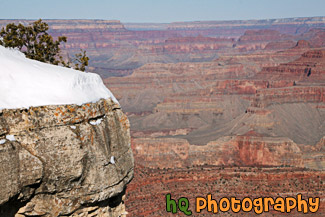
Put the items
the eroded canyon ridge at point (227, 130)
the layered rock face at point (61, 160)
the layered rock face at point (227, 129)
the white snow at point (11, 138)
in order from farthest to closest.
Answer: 1. the layered rock face at point (227, 129)
2. the eroded canyon ridge at point (227, 130)
3. the layered rock face at point (61, 160)
4. the white snow at point (11, 138)

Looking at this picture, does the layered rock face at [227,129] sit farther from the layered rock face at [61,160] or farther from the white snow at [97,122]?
the white snow at [97,122]

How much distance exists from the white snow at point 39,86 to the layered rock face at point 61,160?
19cm

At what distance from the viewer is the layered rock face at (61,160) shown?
755 cm

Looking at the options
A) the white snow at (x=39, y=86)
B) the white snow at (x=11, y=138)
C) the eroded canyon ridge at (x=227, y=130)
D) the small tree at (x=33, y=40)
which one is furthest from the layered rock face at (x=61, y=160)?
the eroded canyon ridge at (x=227, y=130)

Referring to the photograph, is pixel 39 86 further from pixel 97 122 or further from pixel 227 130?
pixel 227 130

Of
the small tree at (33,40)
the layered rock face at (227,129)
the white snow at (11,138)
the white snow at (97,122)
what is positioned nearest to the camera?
the white snow at (11,138)

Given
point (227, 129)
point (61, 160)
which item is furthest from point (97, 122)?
point (227, 129)

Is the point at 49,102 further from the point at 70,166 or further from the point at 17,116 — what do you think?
the point at 70,166

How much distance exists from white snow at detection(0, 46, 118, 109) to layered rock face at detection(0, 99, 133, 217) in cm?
19

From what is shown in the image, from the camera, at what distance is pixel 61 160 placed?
809cm

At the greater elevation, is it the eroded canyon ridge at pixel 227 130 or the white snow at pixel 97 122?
the white snow at pixel 97 122

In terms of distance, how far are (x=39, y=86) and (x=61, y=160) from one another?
147 cm

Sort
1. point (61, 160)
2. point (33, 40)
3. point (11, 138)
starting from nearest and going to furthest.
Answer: point (11, 138), point (61, 160), point (33, 40)

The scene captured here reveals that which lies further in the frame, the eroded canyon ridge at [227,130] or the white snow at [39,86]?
the eroded canyon ridge at [227,130]
